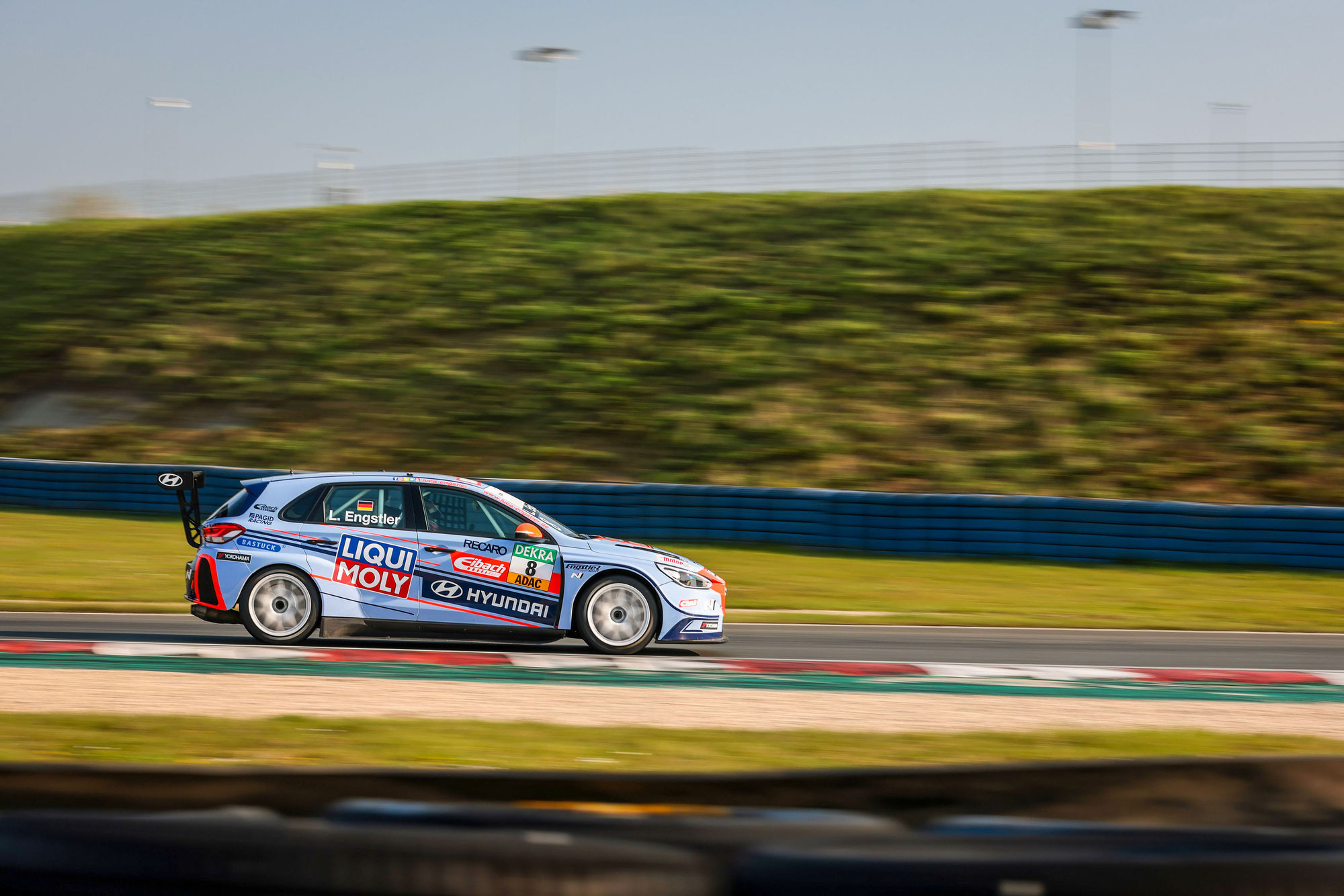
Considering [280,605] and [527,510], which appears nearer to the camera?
[280,605]

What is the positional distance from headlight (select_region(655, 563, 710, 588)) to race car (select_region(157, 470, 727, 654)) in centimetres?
1

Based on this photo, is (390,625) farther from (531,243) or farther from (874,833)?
(531,243)

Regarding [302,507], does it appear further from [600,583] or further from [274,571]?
[600,583]

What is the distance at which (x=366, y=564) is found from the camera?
403 inches

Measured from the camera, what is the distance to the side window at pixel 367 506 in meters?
10.3

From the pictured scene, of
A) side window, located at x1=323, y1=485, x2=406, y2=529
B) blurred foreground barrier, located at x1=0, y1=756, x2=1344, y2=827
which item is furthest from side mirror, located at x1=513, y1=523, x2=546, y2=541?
blurred foreground barrier, located at x1=0, y1=756, x2=1344, y2=827

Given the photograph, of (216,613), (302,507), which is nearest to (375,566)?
(302,507)

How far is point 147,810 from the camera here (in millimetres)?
3564

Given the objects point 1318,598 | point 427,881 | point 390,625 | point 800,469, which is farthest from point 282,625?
point 800,469

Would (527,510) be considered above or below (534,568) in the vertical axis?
above

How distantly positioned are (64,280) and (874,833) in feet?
124

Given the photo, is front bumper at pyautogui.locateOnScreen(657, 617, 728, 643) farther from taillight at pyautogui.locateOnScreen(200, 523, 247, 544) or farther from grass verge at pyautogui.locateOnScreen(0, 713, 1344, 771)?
taillight at pyautogui.locateOnScreen(200, 523, 247, 544)

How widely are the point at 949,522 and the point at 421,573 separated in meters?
10.6

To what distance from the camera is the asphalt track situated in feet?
35.7
